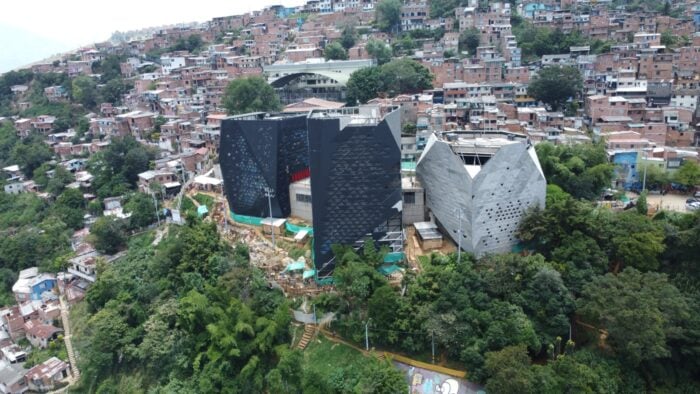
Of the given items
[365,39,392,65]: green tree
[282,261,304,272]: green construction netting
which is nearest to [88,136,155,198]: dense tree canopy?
[282,261,304,272]: green construction netting

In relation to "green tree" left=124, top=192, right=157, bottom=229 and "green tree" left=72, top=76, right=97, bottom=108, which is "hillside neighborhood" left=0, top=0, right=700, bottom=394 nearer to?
Answer: "green tree" left=124, top=192, right=157, bottom=229

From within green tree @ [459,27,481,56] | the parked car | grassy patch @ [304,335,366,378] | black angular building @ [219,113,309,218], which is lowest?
grassy patch @ [304,335,366,378]

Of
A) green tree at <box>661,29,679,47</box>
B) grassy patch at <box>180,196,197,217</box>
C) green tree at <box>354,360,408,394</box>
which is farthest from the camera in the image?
green tree at <box>661,29,679,47</box>

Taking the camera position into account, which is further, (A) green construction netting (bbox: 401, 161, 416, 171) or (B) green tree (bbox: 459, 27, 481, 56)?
(B) green tree (bbox: 459, 27, 481, 56)

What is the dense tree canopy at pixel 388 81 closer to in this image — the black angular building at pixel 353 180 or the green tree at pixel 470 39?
the green tree at pixel 470 39

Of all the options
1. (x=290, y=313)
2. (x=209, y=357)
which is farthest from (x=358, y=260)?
(x=209, y=357)

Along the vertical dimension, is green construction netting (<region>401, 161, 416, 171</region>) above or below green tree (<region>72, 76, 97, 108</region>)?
below
